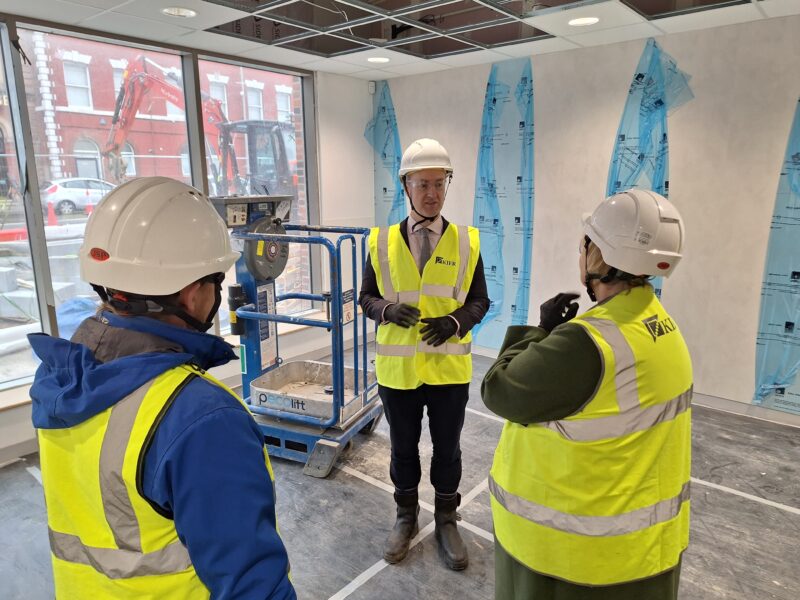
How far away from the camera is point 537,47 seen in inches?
165

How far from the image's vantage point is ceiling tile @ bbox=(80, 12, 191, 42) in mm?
3250

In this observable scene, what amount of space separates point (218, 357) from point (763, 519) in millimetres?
2976

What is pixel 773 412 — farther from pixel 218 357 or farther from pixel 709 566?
pixel 218 357

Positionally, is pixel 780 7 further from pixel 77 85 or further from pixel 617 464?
pixel 77 85

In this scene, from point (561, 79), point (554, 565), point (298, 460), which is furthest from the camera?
point (561, 79)

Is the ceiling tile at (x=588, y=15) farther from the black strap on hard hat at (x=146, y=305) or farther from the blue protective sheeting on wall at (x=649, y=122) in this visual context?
the black strap on hard hat at (x=146, y=305)

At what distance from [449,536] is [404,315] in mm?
1046

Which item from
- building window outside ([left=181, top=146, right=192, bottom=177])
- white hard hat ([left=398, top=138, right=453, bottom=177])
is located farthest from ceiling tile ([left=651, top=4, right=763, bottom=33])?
building window outside ([left=181, top=146, right=192, bottom=177])

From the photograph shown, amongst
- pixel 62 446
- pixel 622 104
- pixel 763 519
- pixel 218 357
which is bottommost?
pixel 763 519

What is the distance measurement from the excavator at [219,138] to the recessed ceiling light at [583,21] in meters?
2.81

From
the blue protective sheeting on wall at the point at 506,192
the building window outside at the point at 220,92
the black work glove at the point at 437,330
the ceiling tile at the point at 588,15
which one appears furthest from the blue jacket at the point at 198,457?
the blue protective sheeting on wall at the point at 506,192

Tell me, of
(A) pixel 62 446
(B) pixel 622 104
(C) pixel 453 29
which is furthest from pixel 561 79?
(A) pixel 62 446

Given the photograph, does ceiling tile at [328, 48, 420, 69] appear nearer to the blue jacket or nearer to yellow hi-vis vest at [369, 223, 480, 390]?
yellow hi-vis vest at [369, 223, 480, 390]

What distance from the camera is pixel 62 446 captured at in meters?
0.90
